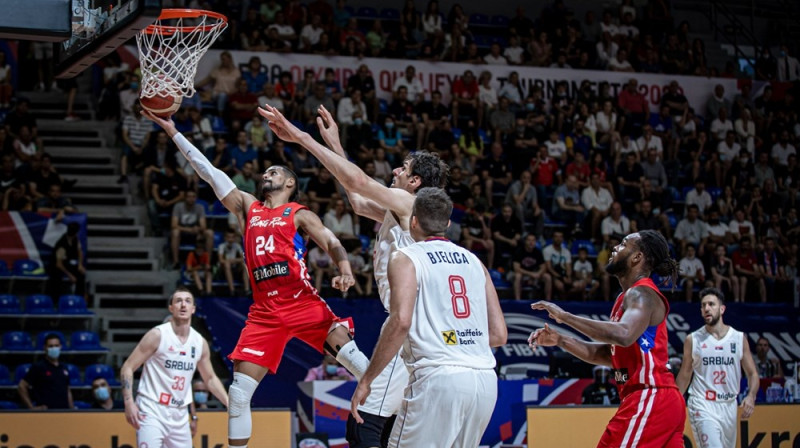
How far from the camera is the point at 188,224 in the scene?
16.4 m

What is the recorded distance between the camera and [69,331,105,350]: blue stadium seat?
14.6 metres

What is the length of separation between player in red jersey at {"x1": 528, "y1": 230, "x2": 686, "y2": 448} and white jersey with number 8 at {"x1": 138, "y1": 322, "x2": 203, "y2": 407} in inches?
177

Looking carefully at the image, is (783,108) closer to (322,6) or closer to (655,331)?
(322,6)

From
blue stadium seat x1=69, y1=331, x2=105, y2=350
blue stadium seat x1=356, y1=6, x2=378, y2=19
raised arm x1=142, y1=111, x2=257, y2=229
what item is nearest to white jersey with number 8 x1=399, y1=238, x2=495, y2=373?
raised arm x1=142, y1=111, x2=257, y2=229

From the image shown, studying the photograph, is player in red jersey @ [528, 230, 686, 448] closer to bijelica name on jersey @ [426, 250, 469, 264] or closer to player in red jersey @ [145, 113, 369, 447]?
bijelica name on jersey @ [426, 250, 469, 264]

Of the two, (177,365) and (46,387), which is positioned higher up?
(177,365)

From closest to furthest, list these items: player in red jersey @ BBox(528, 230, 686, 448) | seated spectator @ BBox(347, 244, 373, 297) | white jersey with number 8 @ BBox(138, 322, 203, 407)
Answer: player in red jersey @ BBox(528, 230, 686, 448) < white jersey with number 8 @ BBox(138, 322, 203, 407) < seated spectator @ BBox(347, 244, 373, 297)

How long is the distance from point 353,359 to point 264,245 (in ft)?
3.76

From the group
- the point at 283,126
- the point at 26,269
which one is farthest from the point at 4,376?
the point at 283,126

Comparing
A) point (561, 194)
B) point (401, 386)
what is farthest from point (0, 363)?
point (561, 194)

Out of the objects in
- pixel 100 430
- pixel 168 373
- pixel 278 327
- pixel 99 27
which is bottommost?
pixel 100 430

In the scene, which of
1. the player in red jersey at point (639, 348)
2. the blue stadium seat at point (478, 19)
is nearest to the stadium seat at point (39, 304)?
the player in red jersey at point (639, 348)

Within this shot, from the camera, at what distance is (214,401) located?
14773 mm

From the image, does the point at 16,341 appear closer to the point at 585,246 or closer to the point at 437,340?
the point at 585,246
